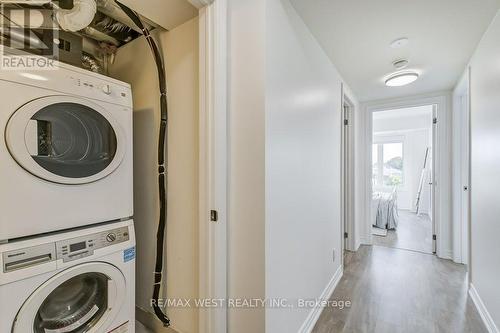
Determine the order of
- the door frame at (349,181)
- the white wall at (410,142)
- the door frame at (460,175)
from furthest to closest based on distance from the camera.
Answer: the white wall at (410,142) → the door frame at (349,181) → the door frame at (460,175)

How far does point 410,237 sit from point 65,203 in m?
4.83

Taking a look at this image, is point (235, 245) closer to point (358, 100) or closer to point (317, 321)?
point (317, 321)

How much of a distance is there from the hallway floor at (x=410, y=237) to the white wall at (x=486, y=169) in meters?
1.47

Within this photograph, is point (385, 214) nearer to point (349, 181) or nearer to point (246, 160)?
point (349, 181)

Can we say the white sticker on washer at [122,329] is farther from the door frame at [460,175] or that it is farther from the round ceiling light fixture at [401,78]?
the door frame at [460,175]

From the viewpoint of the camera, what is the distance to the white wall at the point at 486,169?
161cm

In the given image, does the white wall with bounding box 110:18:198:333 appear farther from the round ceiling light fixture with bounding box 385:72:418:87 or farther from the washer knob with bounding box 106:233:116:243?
the round ceiling light fixture with bounding box 385:72:418:87

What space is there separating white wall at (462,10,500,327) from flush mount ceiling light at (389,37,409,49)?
0.52 meters

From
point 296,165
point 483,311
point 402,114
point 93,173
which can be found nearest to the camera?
point 93,173

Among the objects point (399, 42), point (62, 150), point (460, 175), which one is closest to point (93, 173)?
point (62, 150)

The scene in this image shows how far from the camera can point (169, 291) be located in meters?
1.60

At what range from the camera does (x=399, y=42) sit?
192 centimetres

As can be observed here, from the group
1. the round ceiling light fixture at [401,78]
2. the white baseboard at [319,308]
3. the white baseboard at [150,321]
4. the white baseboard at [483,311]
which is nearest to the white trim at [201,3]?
the white baseboard at [150,321]

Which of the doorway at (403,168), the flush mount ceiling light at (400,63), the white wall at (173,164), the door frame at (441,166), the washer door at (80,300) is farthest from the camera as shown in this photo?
the doorway at (403,168)
